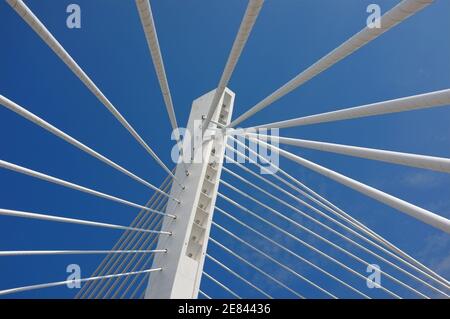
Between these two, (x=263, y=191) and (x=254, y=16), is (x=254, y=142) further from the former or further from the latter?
(x=254, y=16)

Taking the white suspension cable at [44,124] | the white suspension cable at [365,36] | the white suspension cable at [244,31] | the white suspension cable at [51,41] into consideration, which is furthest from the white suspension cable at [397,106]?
the white suspension cable at [44,124]

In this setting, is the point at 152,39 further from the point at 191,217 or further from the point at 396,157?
the point at 191,217

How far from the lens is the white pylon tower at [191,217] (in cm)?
495

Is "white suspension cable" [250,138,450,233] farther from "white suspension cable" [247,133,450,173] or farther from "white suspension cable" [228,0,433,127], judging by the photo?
"white suspension cable" [228,0,433,127]

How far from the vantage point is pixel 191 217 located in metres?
5.50

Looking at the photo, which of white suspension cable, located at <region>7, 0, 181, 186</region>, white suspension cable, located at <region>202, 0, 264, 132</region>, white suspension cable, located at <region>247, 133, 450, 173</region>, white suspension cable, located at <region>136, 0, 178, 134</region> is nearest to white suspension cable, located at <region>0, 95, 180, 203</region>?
white suspension cable, located at <region>7, 0, 181, 186</region>

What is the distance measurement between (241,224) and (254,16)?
4197mm

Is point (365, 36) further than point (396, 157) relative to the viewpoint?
No

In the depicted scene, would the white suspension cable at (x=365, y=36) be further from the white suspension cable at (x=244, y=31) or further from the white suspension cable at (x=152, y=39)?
the white suspension cable at (x=152, y=39)

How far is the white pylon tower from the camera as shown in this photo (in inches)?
195

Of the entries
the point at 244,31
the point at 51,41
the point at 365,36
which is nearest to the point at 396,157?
the point at 365,36

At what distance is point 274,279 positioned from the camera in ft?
19.5

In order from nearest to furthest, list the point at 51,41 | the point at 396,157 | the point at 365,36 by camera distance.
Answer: the point at 365,36 → the point at 396,157 → the point at 51,41

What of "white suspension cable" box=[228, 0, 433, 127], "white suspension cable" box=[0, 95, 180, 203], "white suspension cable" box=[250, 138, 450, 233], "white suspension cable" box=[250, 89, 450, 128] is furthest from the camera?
"white suspension cable" box=[0, 95, 180, 203]
